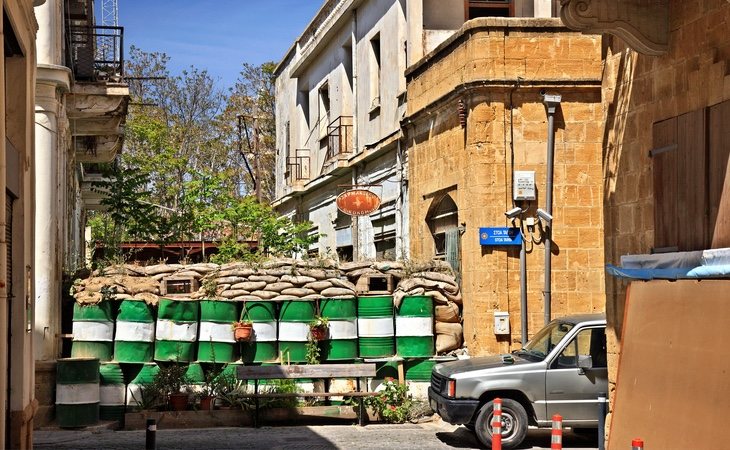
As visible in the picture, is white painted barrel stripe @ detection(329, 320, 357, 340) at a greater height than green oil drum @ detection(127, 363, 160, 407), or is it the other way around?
white painted barrel stripe @ detection(329, 320, 357, 340)

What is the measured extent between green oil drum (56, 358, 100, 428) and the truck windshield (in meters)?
6.60

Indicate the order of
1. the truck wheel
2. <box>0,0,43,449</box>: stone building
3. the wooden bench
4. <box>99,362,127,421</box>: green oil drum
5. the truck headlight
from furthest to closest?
<box>99,362,127,421</box>: green oil drum < the wooden bench < the truck headlight < the truck wheel < <box>0,0,43,449</box>: stone building

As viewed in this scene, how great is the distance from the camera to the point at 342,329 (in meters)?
18.7

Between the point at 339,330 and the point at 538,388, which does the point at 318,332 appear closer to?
the point at 339,330

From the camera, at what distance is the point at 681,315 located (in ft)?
34.8

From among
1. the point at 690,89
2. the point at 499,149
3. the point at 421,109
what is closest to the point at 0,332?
the point at 690,89

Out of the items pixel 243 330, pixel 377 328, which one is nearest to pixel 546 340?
pixel 377 328

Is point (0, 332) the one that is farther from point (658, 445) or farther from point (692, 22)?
point (692, 22)

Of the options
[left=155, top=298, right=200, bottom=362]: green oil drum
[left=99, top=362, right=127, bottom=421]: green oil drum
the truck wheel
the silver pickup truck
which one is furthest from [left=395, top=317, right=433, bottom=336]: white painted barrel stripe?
[left=99, top=362, right=127, bottom=421]: green oil drum

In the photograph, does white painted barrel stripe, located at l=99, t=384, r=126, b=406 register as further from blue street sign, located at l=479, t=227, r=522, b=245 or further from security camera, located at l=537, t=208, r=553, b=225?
security camera, located at l=537, t=208, r=553, b=225

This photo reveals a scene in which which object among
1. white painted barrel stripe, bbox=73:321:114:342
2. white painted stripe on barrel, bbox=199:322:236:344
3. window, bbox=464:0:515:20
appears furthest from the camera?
window, bbox=464:0:515:20

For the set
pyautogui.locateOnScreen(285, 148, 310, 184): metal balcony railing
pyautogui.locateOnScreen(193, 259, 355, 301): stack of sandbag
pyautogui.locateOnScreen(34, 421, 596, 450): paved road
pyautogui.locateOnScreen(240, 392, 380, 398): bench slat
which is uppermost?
pyautogui.locateOnScreen(285, 148, 310, 184): metal balcony railing

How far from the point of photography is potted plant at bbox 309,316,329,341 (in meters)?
18.4

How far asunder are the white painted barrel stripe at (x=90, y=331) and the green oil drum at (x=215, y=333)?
5.21 ft
